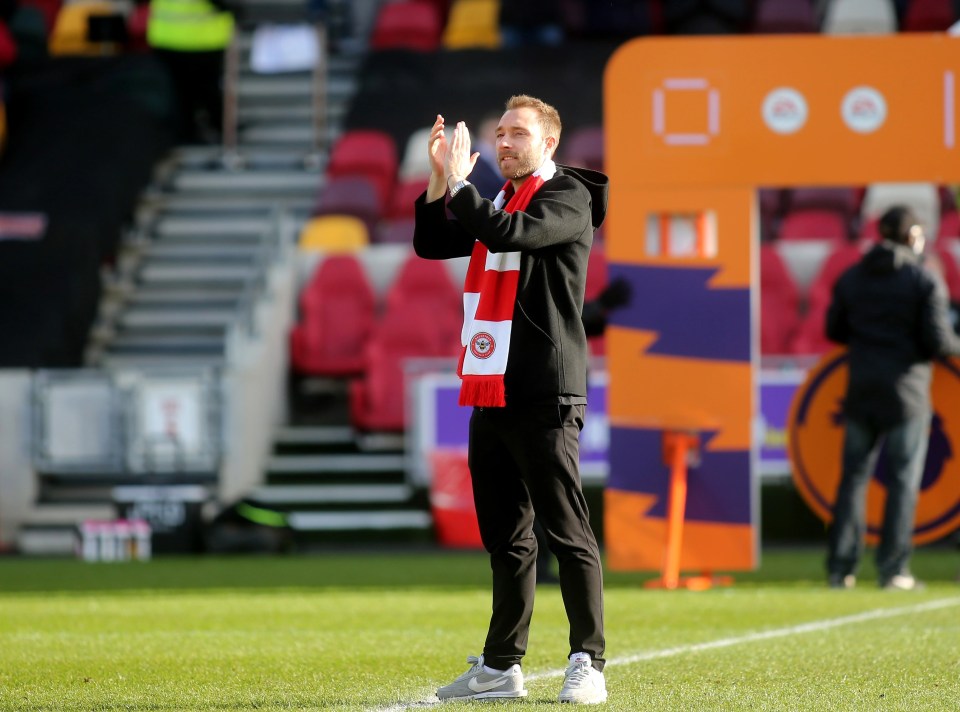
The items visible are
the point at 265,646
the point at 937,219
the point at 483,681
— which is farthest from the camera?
the point at 937,219

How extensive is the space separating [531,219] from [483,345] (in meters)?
0.39

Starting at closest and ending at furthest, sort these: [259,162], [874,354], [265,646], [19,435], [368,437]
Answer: [265,646]
[874,354]
[19,435]
[368,437]
[259,162]

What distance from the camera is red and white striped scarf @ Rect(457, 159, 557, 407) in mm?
4785

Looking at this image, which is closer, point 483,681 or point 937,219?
point 483,681

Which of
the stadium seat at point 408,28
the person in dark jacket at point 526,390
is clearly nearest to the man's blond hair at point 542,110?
the person in dark jacket at point 526,390

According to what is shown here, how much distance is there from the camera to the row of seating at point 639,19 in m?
21.7

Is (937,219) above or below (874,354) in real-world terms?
above

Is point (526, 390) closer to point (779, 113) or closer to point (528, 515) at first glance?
point (528, 515)

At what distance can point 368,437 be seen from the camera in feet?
50.9

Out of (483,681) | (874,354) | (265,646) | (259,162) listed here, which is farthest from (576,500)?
(259,162)

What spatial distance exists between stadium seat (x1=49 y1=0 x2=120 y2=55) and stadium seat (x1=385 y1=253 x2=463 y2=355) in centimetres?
916

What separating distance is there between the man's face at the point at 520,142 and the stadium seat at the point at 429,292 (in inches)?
421

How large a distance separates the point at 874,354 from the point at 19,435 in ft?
26.7

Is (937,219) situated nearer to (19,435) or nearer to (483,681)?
(19,435)
